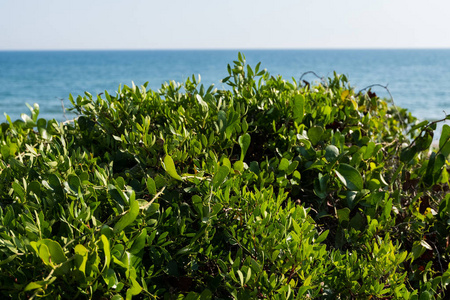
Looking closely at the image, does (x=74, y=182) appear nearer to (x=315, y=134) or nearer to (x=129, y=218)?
(x=129, y=218)

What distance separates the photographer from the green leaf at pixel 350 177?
81.0 inches

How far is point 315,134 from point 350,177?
363 millimetres

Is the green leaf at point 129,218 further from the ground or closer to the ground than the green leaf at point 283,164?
closer to the ground

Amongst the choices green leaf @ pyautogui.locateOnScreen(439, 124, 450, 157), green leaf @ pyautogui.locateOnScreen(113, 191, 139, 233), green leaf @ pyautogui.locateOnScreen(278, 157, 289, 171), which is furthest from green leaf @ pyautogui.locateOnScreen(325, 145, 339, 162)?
green leaf @ pyautogui.locateOnScreen(113, 191, 139, 233)

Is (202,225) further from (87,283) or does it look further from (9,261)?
(9,261)

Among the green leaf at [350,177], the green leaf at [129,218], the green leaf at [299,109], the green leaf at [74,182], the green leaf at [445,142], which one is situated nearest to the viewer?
the green leaf at [129,218]

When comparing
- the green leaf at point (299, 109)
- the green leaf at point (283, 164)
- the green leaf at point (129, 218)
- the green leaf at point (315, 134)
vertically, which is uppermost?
the green leaf at point (299, 109)

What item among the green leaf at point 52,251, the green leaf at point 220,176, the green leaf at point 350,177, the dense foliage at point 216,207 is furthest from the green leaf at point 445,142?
the green leaf at point 52,251

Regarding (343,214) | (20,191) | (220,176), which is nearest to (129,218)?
(220,176)

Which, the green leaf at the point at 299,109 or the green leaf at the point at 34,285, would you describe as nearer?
the green leaf at the point at 34,285

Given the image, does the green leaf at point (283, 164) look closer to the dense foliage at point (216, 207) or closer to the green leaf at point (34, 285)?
the dense foliage at point (216, 207)

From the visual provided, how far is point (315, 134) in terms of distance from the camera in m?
2.34

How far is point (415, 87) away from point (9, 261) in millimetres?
54124

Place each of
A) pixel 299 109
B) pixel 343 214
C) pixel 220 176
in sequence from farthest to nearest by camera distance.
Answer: pixel 299 109, pixel 343 214, pixel 220 176
